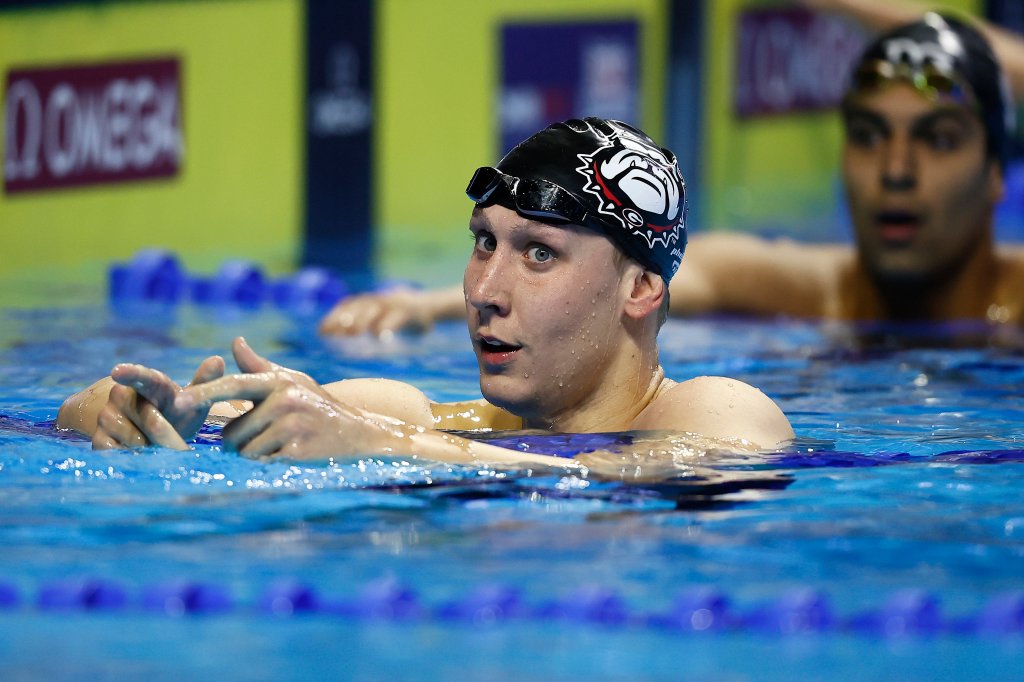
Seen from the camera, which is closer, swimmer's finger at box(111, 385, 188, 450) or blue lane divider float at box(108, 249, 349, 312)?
swimmer's finger at box(111, 385, 188, 450)

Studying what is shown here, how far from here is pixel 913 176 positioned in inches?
258

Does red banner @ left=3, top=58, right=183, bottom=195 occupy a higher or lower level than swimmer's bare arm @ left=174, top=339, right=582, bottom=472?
higher

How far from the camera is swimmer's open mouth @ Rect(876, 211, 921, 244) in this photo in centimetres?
660

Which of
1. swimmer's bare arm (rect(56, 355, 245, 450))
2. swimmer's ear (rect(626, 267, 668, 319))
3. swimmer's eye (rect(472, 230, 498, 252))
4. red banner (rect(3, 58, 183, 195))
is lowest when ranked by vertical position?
swimmer's bare arm (rect(56, 355, 245, 450))

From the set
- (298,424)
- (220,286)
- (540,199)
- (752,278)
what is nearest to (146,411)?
(298,424)

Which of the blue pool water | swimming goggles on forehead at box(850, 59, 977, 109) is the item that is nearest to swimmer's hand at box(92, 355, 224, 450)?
the blue pool water

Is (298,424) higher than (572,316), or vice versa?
(572,316)

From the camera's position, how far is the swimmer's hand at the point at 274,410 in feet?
10.2

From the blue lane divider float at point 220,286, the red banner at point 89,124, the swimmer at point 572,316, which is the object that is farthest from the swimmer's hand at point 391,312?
the red banner at point 89,124

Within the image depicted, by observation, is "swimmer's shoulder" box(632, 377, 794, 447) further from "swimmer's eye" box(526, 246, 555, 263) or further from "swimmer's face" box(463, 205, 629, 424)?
"swimmer's eye" box(526, 246, 555, 263)

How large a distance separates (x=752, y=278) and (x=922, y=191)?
96cm

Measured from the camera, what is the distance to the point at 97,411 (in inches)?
152

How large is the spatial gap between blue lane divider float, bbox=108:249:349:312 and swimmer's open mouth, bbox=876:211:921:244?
2.72 meters

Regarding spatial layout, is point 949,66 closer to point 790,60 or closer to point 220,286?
point 220,286
